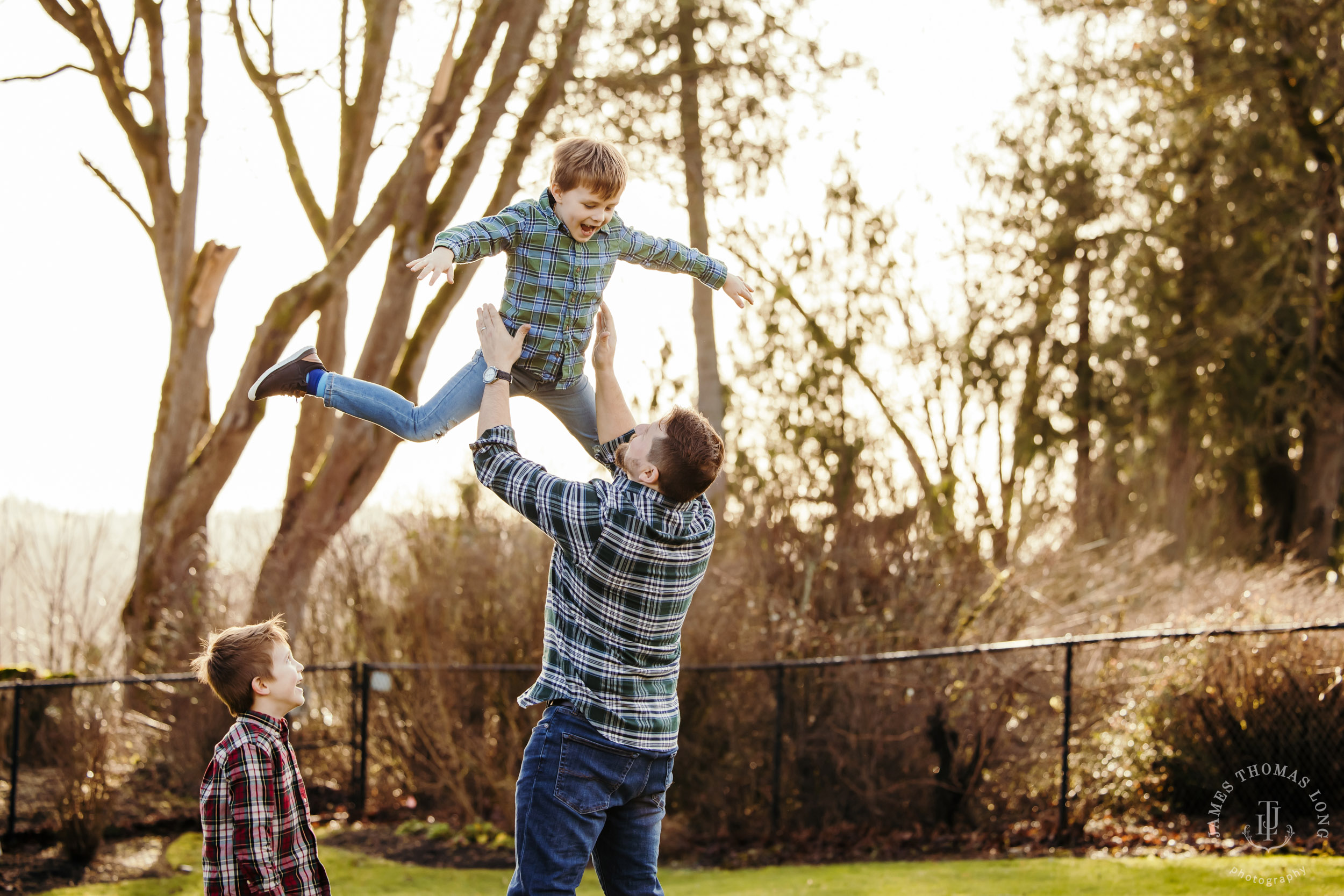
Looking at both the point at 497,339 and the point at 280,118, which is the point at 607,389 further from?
the point at 280,118

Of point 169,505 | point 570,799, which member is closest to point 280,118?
point 169,505

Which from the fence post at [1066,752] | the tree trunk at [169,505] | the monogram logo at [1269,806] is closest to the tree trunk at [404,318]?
the tree trunk at [169,505]

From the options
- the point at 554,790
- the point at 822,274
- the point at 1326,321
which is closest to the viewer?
the point at 554,790

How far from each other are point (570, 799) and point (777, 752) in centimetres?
524

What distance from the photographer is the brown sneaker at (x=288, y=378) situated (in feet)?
11.6

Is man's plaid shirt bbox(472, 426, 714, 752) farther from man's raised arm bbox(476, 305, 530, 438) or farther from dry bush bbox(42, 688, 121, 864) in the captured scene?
dry bush bbox(42, 688, 121, 864)

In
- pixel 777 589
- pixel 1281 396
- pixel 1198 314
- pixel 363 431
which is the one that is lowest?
pixel 777 589

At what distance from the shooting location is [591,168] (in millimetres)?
3250

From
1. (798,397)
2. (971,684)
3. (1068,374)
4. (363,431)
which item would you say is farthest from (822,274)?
(971,684)

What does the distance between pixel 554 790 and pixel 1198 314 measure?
15318mm

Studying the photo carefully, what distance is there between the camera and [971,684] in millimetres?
7754

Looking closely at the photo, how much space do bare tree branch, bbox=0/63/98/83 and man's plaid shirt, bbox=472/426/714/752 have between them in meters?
9.77

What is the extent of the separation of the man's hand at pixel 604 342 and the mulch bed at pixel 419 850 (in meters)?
5.08

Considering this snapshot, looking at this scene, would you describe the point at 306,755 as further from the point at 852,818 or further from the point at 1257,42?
the point at 1257,42
